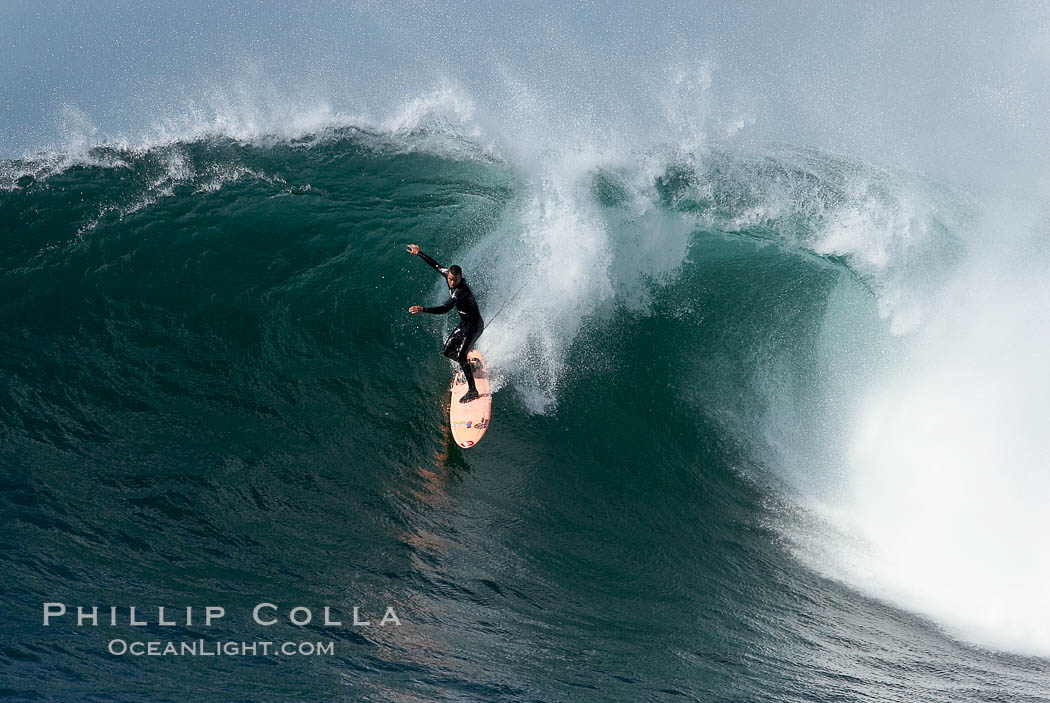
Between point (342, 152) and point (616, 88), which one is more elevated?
point (616, 88)

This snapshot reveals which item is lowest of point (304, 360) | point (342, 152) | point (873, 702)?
point (873, 702)

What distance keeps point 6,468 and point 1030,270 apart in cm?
1502

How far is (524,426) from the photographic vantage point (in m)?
9.73

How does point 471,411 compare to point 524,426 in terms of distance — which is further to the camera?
point 524,426

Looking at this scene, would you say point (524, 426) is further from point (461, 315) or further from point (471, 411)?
point (461, 315)

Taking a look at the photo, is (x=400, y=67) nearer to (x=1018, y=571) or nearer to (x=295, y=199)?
(x=295, y=199)

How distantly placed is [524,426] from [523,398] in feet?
1.40

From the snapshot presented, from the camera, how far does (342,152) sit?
1320 centimetres

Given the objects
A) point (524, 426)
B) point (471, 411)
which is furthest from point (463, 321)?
point (524, 426)

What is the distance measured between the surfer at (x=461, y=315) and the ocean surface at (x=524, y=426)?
69 centimetres

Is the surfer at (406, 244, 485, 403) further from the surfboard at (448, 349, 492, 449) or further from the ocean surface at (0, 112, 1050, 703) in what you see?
the ocean surface at (0, 112, 1050, 703)

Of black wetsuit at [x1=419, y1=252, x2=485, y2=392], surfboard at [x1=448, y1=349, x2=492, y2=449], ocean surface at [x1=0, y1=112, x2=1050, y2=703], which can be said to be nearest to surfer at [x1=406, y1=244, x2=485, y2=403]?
black wetsuit at [x1=419, y1=252, x2=485, y2=392]

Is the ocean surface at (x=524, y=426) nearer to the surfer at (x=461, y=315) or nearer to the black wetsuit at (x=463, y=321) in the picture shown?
the surfer at (x=461, y=315)

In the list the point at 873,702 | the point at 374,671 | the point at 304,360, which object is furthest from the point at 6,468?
the point at 873,702
